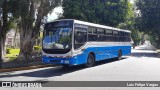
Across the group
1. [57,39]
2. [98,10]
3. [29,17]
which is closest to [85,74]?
[57,39]

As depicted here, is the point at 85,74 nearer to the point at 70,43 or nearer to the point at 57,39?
the point at 70,43

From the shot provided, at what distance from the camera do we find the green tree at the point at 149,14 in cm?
4047

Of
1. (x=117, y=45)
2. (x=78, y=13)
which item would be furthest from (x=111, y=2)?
(x=117, y=45)

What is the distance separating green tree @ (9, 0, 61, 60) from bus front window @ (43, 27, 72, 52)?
360 centimetres

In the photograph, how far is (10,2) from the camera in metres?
16.1

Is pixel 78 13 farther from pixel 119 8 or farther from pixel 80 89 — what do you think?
pixel 80 89

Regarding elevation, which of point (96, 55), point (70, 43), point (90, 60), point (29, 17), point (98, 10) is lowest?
point (90, 60)

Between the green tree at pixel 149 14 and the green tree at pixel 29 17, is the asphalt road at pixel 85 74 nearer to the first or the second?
the green tree at pixel 29 17

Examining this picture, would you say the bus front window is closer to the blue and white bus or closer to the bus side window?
the blue and white bus

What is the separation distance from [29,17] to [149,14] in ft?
90.8

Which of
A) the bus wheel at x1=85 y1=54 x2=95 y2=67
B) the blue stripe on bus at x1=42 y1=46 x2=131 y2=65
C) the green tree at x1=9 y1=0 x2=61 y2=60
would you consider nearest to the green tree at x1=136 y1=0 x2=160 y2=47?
the blue stripe on bus at x1=42 y1=46 x2=131 y2=65

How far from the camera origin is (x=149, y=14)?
4131 cm

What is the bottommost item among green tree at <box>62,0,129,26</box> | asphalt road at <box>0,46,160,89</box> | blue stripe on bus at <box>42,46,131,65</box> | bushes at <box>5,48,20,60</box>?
asphalt road at <box>0,46,160,89</box>

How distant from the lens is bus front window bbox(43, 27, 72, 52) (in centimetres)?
1390
